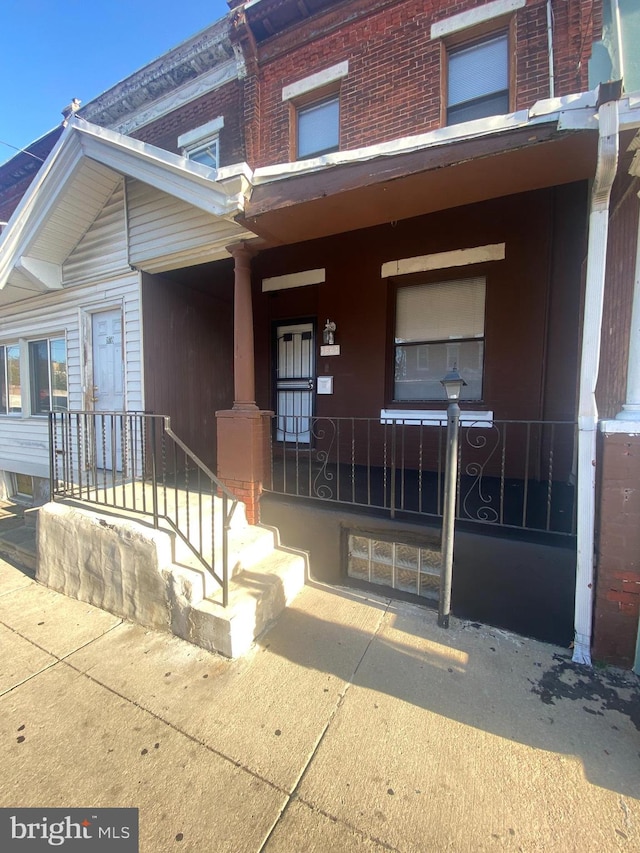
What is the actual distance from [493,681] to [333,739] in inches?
41.8

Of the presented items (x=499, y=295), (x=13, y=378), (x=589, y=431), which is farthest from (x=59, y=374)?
(x=589, y=431)

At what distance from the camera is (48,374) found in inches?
259

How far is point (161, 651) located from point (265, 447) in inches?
79.4

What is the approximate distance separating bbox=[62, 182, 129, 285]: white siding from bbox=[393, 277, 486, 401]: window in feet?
12.5

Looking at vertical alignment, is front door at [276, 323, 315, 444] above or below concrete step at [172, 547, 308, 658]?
above

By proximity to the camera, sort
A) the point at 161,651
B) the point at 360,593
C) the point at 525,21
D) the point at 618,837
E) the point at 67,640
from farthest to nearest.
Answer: the point at 525,21 → the point at 360,593 → the point at 67,640 → the point at 161,651 → the point at 618,837

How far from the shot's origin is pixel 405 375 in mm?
5059

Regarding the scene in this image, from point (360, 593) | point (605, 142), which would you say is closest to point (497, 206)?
point (605, 142)

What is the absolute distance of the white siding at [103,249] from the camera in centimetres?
507

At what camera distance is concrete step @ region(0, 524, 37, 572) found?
14.7 ft

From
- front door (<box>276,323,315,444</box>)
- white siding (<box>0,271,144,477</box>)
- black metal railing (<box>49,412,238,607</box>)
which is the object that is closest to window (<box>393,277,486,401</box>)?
front door (<box>276,323,315,444</box>)

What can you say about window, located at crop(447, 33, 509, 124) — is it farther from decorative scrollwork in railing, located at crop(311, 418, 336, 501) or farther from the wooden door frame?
decorative scrollwork in railing, located at crop(311, 418, 336, 501)

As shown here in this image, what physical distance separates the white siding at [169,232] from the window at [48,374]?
2449 millimetres

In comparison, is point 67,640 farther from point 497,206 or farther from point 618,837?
point 497,206
